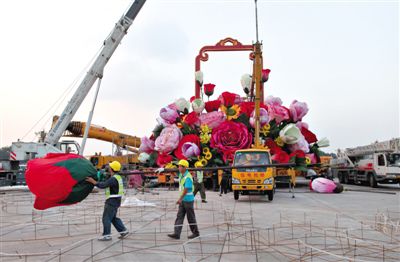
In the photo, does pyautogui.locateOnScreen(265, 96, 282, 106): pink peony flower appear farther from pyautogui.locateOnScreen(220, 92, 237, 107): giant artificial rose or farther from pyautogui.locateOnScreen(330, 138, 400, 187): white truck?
pyautogui.locateOnScreen(330, 138, 400, 187): white truck

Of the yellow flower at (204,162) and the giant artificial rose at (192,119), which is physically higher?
the giant artificial rose at (192,119)

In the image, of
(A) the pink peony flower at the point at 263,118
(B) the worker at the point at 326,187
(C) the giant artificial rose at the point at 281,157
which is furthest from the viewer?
(A) the pink peony flower at the point at 263,118

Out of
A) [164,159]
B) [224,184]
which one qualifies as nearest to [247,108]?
[224,184]

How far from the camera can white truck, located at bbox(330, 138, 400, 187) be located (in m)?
23.3

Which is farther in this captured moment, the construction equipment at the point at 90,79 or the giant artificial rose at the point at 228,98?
the giant artificial rose at the point at 228,98

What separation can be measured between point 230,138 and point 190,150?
239 centimetres

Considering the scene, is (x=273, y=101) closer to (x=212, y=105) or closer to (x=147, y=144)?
(x=212, y=105)

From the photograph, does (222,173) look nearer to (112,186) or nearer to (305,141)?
(305,141)

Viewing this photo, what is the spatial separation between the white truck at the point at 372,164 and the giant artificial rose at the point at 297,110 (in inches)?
222

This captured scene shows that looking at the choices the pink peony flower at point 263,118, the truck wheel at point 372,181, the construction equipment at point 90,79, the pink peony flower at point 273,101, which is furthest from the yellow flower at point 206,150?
the truck wheel at point 372,181

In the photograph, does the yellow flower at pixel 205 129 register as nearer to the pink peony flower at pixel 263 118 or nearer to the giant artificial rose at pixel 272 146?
the pink peony flower at pixel 263 118

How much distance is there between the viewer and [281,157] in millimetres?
21641

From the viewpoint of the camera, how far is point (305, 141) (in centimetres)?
2298

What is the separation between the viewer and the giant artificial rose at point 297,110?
23484 mm
